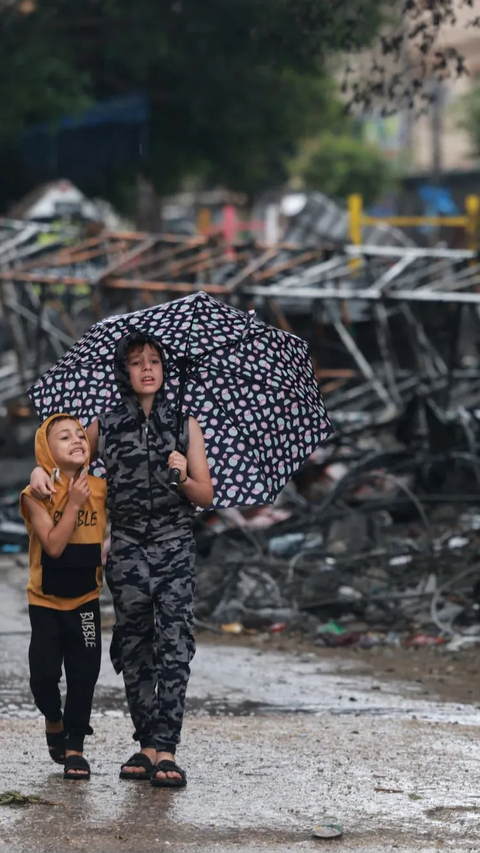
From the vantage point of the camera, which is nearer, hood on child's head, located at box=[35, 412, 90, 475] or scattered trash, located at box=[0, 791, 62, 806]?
scattered trash, located at box=[0, 791, 62, 806]

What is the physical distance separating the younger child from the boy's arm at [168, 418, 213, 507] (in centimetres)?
28

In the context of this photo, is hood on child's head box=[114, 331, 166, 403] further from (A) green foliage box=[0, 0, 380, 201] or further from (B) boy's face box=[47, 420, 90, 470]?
(A) green foliage box=[0, 0, 380, 201]

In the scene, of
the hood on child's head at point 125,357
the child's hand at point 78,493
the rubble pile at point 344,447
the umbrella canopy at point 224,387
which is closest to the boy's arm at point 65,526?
the child's hand at point 78,493

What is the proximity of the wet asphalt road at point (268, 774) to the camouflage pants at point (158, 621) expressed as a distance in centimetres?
26

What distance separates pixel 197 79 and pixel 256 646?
835 inches

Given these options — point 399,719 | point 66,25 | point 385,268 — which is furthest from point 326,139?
A: point 399,719

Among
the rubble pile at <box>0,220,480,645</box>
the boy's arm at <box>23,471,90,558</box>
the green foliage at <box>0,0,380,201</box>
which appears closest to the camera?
the boy's arm at <box>23,471,90,558</box>

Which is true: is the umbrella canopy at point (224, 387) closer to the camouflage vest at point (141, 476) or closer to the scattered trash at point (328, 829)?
the camouflage vest at point (141, 476)

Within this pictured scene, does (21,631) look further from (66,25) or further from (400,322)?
(66,25)

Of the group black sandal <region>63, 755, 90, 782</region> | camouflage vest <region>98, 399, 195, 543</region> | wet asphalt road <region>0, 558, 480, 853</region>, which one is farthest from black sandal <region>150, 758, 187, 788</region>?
camouflage vest <region>98, 399, 195, 543</region>

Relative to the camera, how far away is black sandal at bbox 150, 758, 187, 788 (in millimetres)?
4957

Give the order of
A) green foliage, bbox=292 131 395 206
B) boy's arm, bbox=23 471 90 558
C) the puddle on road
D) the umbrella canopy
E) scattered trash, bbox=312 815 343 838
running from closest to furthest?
scattered trash, bbox=312 815 343 838
boy's arm, bbox=23 471 90 558
the umbrella canopy
the puddle on road
green foliage, bbox=292 131 395 206

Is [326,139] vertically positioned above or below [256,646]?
above

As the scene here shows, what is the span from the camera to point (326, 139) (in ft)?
178
